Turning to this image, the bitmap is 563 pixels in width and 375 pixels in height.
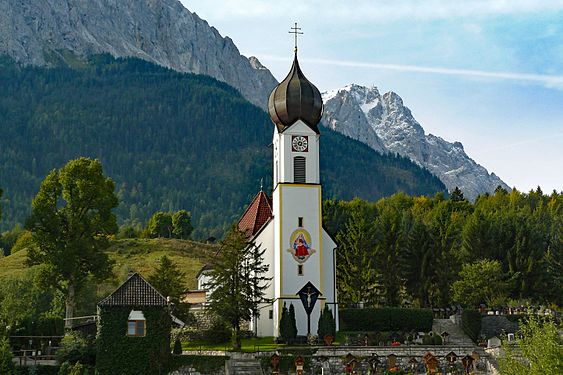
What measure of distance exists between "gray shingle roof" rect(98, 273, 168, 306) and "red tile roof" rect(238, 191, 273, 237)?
57.6 ft

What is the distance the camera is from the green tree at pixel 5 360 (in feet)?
152

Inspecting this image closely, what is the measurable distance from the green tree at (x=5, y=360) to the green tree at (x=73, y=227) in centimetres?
1168

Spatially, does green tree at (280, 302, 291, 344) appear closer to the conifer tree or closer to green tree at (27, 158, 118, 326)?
the conifer tree

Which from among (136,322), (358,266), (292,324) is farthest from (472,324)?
(136,322)

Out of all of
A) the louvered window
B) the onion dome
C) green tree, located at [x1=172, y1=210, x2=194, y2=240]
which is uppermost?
green tree, located at [x1=172, y1=210, x2=194, y2=240]

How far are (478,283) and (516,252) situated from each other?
7.54 meters

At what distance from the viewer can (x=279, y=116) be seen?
6669cm

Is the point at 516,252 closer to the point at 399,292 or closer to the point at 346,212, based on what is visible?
the point at 399,292

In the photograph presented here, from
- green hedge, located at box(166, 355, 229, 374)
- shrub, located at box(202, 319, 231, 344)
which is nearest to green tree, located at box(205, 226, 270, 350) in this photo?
shrub, located at box(202, 319, 231, 344)

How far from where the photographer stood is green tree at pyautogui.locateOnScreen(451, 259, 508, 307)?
234ft

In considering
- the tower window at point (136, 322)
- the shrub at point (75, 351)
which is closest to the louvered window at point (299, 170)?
the tower window at point (136, 322)

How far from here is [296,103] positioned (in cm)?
6619

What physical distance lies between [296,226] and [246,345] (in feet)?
32.4

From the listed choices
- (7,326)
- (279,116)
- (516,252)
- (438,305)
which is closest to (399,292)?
(438,305)
